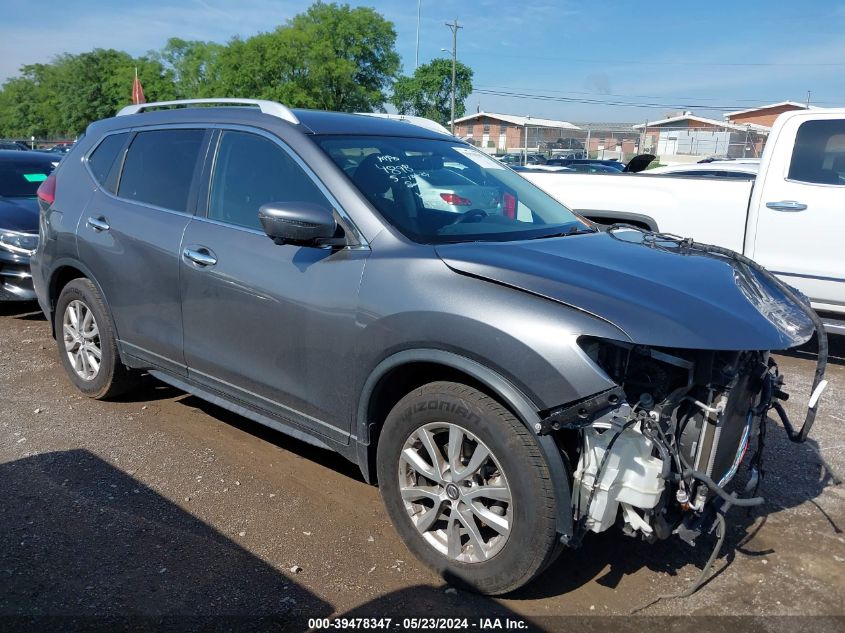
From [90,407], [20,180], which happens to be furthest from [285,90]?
[90,407]

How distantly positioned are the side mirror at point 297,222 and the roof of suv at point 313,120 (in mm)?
638

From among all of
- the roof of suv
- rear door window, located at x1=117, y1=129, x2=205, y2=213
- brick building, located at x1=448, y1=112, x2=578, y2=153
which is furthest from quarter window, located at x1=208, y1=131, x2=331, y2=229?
brick building, located at x1=448, y1=112, x2=578, y2=153

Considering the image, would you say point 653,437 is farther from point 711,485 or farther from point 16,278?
point 16,278

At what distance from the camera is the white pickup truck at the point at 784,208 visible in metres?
5.77

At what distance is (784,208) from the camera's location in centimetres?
591

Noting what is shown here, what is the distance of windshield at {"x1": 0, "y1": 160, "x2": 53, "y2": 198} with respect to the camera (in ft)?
26.1

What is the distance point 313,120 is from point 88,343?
7.55 feet

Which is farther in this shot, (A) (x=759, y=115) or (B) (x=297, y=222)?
(A) (x=759, y=115)

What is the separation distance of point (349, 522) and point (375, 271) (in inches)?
49.7

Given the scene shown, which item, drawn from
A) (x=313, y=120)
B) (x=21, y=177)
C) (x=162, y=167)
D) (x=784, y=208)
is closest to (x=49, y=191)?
(x=162, y=167)

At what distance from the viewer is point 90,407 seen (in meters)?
4.85

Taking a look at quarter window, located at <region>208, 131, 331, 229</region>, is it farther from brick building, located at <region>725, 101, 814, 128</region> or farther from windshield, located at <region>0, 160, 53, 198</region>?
brick building, located at <region>725, 101, 814, 128</region>

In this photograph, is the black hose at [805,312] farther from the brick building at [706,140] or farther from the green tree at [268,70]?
the green tree at [268,70]

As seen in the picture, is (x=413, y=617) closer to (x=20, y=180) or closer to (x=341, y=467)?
(x=341, y=467)
